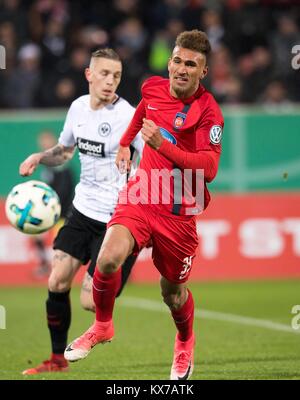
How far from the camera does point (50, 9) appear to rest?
17.5m

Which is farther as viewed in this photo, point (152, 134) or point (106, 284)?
point (106, 284)

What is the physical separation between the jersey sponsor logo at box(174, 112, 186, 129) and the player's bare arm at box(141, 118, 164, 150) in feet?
1.41

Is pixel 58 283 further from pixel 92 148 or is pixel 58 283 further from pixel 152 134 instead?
pixel 152 134

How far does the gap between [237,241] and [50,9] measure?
5.48m

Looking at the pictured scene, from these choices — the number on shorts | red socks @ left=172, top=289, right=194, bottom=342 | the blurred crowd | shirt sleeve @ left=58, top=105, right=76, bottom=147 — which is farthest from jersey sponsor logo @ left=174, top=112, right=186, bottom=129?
the blurred crowd

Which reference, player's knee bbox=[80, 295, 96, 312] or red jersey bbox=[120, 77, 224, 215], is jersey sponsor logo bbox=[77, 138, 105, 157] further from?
Answer: player's knee bbox=[80, 295, 96, 312]

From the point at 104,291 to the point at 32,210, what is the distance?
4.37ft

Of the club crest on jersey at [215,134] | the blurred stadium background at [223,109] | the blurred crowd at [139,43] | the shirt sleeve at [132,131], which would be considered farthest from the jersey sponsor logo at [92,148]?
the blurred crowd at [139,43]

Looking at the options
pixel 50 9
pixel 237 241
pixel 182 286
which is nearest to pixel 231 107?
pixel 237 241

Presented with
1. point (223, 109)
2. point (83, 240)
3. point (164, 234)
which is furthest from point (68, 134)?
point (223, 109)

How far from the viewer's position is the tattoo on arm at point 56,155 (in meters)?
8.39

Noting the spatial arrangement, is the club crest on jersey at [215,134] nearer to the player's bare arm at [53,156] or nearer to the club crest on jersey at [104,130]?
the club crest on jersey at [104,130]

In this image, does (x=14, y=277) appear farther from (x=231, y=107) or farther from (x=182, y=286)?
(x=182, y=286)

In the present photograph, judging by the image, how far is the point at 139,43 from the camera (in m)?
17.4
